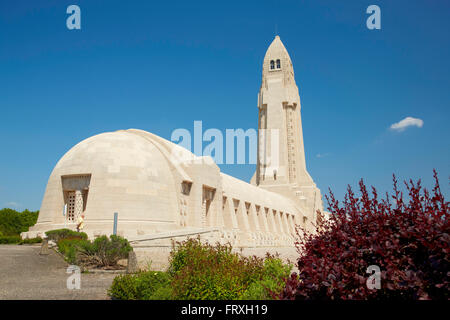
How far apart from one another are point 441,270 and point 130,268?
33.4ft

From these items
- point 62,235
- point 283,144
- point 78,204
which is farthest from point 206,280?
point 283,144

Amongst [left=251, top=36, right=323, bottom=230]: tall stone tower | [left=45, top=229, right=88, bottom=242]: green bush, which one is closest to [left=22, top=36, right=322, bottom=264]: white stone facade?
[left=45, top=229, right=88, bottom=242]: green bush

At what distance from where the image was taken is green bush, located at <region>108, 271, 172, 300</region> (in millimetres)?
7679

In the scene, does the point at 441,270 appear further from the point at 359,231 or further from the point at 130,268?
the point at 130,268

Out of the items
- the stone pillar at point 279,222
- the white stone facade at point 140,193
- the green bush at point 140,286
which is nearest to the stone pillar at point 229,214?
the white stone facade at point 140,193

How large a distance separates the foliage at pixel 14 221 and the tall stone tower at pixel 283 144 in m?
28.9

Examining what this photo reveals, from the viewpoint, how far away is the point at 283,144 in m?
52.6

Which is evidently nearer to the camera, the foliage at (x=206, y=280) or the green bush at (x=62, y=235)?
the foliage at (x=206, y=280)

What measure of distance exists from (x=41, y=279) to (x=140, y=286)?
4.69 m

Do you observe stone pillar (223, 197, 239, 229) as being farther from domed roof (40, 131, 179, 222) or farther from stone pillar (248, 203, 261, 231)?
domed roof (40, 131, 179, 222)

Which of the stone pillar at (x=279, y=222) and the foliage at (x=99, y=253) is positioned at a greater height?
the stone pillar at (x=279, y=222)

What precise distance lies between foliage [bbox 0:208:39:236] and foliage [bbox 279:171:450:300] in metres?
40.6

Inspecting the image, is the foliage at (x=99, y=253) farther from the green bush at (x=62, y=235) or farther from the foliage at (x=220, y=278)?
the foliage at (x=220, y=278)

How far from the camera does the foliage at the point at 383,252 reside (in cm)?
375
